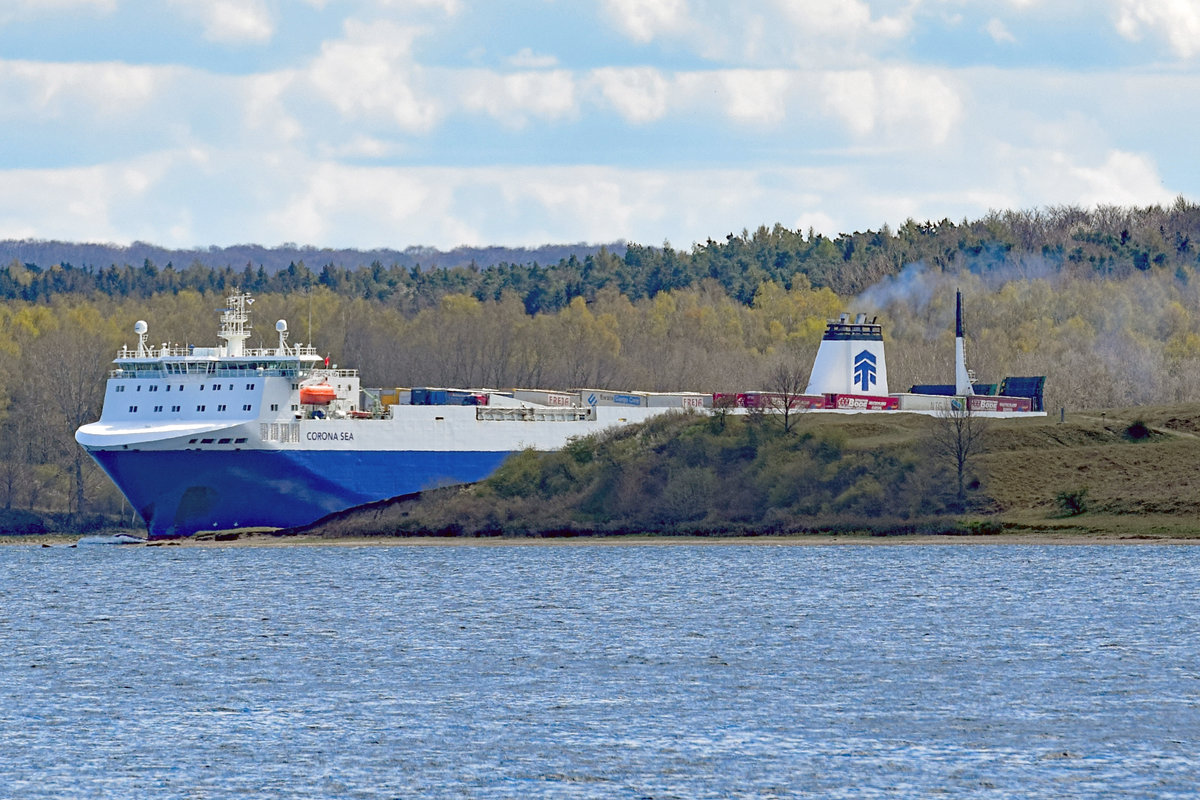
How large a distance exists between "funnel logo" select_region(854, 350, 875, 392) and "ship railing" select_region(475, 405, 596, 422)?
15.8 m

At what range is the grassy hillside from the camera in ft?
253

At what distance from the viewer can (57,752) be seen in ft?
101

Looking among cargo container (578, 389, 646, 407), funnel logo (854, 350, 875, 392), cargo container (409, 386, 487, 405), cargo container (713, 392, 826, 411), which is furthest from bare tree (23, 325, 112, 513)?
funnel logo (854, 350, 875, 392)

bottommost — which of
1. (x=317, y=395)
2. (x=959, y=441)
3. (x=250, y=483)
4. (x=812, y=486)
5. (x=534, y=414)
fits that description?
(x=250, y=483)

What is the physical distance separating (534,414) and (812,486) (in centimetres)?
1506

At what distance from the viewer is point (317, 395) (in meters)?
83.7

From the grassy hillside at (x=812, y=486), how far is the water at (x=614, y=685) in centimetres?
1401

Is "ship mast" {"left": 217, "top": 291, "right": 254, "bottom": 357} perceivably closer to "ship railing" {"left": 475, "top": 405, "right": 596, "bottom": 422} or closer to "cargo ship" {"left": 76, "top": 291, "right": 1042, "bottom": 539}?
"cargo ship" {"left": 76, "top": 291, "right": 1042, "bottom": 539}

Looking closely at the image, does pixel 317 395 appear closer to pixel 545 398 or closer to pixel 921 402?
pixel 545 398

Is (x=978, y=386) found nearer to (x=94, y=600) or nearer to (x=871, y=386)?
(x=871, y=386)

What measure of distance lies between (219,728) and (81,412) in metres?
83.2

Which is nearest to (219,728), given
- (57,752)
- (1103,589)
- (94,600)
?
(57,752)

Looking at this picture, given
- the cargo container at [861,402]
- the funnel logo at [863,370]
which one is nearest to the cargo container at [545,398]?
the cargo container at [861,402]

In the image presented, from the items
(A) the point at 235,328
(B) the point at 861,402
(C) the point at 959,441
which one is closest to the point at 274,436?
(A) the point at 235,328
